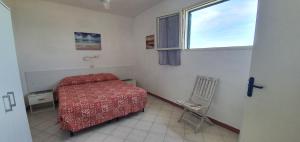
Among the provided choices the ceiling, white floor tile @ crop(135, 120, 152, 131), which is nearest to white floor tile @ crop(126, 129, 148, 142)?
white floor tile @ crop(135, 120, 152, 131)

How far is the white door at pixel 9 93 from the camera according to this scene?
1.09 meters

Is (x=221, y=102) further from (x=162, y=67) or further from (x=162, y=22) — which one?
(x=162, y=22)

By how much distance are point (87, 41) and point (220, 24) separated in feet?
10.9

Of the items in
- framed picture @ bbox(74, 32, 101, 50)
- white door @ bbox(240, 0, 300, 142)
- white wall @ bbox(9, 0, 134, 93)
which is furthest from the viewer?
framed picture @ bbox(74, 32, 101, 50)

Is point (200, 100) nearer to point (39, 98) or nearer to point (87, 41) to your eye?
point (87, 41)

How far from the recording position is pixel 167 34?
3.09m

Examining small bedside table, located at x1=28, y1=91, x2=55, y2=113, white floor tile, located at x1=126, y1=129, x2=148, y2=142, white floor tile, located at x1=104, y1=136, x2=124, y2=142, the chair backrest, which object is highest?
the chair backrest

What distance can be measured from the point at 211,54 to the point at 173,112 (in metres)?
1.44

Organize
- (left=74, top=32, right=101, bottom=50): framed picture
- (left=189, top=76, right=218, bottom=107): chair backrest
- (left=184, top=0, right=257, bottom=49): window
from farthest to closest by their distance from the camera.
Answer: (left=74, top=32, right=101, bottom=50): framed picture → (left=189, top=76, right=218, bottom=107): chair backrest → (left=184, top=0, right=257, bottom=49): window

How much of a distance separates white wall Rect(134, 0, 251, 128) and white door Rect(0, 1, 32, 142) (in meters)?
2.63

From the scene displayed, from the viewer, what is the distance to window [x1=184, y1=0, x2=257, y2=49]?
1.89m

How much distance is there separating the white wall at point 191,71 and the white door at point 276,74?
0.83 metres

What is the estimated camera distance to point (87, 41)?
12.2 feet

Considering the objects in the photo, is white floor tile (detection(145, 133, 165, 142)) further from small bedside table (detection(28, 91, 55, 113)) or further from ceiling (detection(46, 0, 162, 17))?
ceiling (detection(46, 0, 162, 17))
